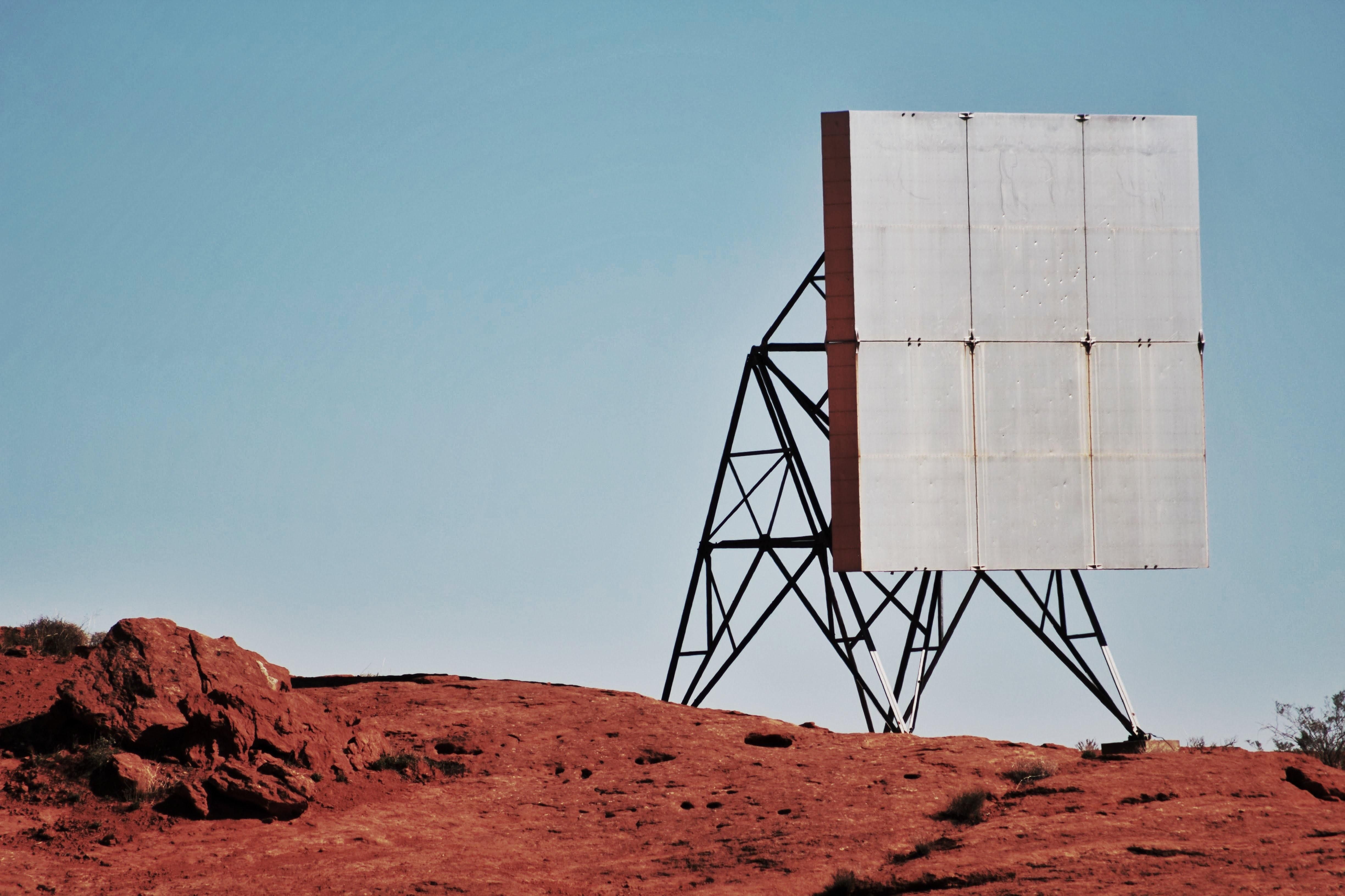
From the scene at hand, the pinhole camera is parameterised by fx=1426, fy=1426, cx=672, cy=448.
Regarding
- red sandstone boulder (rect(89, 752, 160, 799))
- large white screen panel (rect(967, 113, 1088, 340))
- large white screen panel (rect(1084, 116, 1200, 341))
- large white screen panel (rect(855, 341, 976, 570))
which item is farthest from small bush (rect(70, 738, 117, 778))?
large white screen panel (rect(1084, 116, 1200, 341))

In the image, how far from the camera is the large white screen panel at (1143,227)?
22.6 m

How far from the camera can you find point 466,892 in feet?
46.5

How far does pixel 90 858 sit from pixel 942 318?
14.1 meters

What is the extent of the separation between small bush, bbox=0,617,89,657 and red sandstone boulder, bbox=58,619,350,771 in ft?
A: 11.9

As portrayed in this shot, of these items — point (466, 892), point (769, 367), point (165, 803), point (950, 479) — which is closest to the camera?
point (466, 892)

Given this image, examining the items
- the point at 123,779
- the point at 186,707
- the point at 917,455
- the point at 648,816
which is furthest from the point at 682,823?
the point at 917,455

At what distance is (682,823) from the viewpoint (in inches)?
651

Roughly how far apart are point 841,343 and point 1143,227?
17.5 ft

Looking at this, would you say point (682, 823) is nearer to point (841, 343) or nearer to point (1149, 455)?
point (841, 343)

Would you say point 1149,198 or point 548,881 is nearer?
point 548,881

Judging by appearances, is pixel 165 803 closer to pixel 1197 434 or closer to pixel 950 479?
pixel 950 479

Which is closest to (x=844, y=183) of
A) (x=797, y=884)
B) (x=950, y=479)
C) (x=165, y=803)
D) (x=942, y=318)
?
(x=942, y=318)

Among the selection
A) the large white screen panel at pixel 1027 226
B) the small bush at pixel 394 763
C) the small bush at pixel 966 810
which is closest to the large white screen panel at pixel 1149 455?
the large white screen panel at pixel 1027 226

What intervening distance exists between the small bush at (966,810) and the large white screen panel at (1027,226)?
8.37 metres
